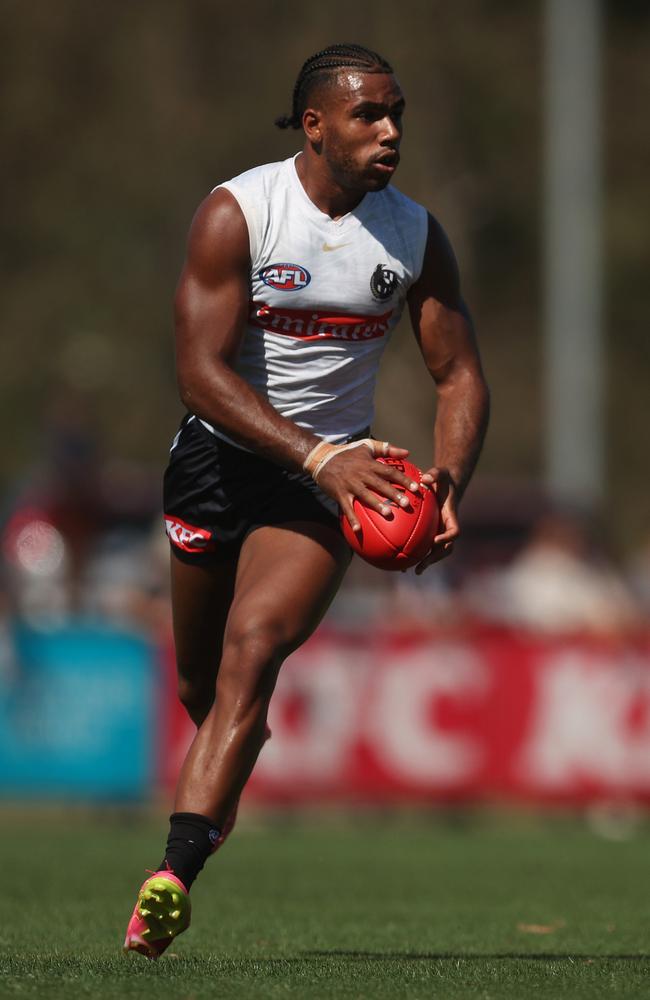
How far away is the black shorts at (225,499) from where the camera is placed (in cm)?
625

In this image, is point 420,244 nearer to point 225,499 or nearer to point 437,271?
point 437,271

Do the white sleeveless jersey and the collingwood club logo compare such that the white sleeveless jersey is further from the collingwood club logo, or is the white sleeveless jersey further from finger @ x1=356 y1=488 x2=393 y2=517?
finger @ x1=356 y1=488 x2=393 y2=517

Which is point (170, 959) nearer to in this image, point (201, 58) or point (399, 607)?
point (399, 607)

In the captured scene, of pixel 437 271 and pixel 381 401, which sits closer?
pixel 437 271

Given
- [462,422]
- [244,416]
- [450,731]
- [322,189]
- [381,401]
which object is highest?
[381,401]

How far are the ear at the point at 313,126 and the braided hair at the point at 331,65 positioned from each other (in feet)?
0.15

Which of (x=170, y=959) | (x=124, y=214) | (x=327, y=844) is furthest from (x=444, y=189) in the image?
(x=170, y=959)

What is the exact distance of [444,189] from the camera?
33.4m

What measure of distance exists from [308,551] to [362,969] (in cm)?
123

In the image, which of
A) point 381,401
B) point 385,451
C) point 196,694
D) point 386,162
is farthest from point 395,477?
point 381,401

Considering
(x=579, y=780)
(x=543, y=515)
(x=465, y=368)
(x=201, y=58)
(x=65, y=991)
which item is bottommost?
(x=65, y=991)

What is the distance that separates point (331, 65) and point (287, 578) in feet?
5.11

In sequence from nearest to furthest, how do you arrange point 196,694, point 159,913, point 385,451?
point 159,913 → point 385,451 → point 196,694

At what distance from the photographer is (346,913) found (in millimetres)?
7898
